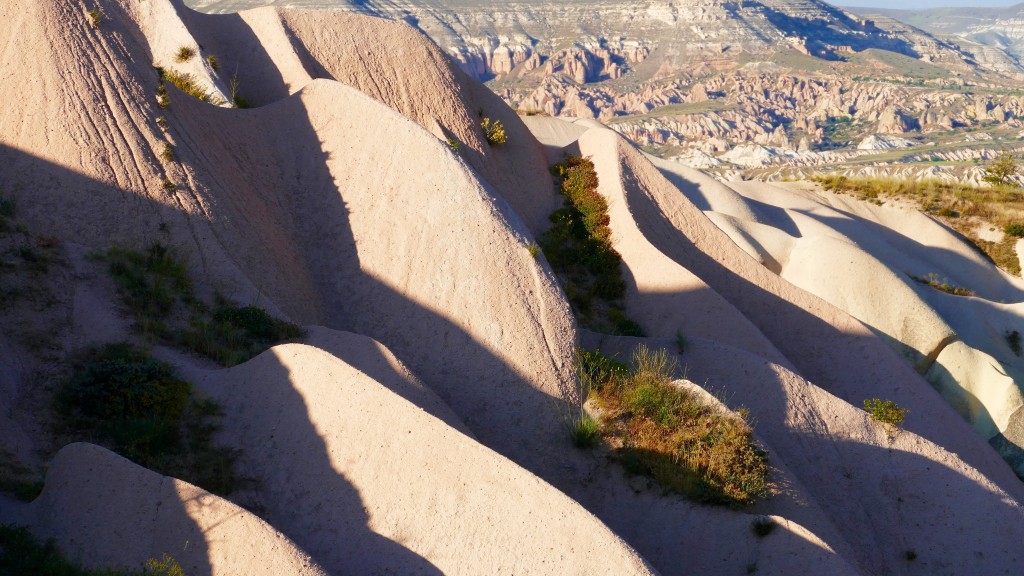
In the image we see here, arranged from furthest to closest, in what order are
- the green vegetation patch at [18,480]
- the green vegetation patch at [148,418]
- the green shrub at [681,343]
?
the green shrub at [681,343], the green vegetation patch at [148,418], the green vegetation patch at [18,480]

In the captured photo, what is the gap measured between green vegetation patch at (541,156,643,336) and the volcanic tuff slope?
0.47 m

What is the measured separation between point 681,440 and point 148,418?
6.96m

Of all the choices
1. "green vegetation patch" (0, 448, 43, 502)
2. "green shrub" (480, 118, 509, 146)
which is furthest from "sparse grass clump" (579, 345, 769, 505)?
"green shrub" (480, 118, 509, 146)

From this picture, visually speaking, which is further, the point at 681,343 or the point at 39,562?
the point at 681,343

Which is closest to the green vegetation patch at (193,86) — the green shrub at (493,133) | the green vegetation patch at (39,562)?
the green shrub at (493,133)

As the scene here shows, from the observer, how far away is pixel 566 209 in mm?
20094

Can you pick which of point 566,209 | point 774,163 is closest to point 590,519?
point 566,209

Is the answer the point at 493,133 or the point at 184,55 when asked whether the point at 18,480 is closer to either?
the point at 184,55

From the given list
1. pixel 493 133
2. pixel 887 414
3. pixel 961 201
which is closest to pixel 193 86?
pixel 493 133

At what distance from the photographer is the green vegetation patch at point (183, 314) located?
1063cm

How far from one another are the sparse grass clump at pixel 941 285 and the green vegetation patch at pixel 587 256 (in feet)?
37.6

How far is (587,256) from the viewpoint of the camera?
18.4 metres

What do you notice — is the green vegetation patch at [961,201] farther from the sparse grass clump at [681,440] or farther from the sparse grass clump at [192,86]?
the sparse grass clump at [192,86]

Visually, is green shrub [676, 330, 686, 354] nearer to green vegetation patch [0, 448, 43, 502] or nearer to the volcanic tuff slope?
the volcanic tuff slope
